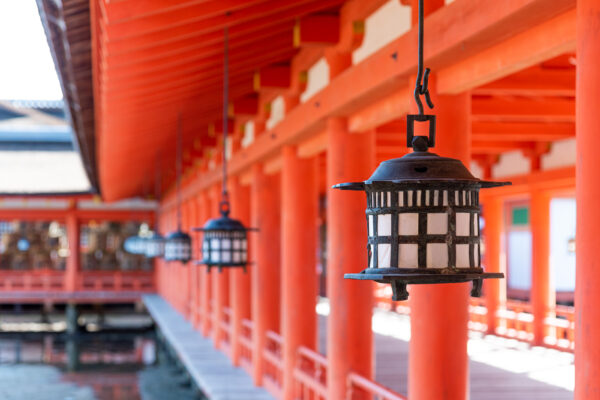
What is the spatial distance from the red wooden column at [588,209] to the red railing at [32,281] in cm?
2502

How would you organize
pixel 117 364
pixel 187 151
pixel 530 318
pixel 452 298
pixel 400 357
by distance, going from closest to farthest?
pixel 452 298, pixel 400 357, pixel 530 318, pixel 187 151, pixel 117 364

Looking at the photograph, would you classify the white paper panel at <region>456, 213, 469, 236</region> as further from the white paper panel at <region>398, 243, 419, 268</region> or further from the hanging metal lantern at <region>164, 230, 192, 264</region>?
A: the hanging metal lantern at <region>164, 230, 192, 264</region>

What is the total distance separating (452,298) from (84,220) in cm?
2400

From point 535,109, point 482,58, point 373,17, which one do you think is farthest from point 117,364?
point 482,58

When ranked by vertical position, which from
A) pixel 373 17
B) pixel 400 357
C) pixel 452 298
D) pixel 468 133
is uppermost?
pixel 373 17

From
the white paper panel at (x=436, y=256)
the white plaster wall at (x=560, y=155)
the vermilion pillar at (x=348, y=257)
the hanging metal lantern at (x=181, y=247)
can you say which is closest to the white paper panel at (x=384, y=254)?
the white paper panel at (x=436, y=256)

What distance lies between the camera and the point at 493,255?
12.6 meters

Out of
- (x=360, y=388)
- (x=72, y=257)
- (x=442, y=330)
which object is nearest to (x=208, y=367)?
(x=360, y=388)

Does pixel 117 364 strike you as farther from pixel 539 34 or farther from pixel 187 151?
pixel 539 34

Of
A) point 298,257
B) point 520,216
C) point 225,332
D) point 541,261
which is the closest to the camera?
point 298,257

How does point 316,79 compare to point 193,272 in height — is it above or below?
above

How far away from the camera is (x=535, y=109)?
827 centimetres

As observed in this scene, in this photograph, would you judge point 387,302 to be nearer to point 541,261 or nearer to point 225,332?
point 225,332

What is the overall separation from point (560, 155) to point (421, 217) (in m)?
8.66
